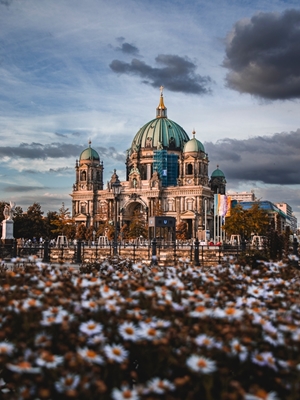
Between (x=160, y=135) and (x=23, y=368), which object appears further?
(x=160, y=135)

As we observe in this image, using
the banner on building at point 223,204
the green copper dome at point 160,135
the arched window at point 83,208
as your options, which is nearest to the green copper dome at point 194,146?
the green copper dome at point 160,135

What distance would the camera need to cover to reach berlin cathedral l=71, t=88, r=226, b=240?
9719cm

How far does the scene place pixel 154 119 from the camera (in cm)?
11481

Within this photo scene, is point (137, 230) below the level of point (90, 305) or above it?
above

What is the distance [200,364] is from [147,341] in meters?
0.94

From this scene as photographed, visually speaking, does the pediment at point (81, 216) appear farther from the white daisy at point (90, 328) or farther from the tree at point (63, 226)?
the white daisy at point (90, 328)

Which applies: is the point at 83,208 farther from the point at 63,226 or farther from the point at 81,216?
the point at 63,226

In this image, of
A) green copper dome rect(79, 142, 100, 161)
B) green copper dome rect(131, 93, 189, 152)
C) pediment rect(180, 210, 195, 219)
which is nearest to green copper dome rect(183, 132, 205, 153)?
green copper dome rect(131, 93, 189, 152)

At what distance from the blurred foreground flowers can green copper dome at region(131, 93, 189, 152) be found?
100968 mm

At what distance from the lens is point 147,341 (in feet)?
18.6

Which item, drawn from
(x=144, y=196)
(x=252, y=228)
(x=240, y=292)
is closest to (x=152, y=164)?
(x=144, y=196)

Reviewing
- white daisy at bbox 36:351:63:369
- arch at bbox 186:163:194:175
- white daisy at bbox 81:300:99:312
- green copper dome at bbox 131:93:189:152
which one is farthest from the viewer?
green copper dome at bbox 131:93:189:152

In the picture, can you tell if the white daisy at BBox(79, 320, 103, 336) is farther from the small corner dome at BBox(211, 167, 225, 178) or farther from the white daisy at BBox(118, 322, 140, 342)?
the small corner dome at BBox(211, 167, 225, 178)

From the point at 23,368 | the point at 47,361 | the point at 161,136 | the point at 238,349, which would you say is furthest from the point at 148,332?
the point at 161,136
